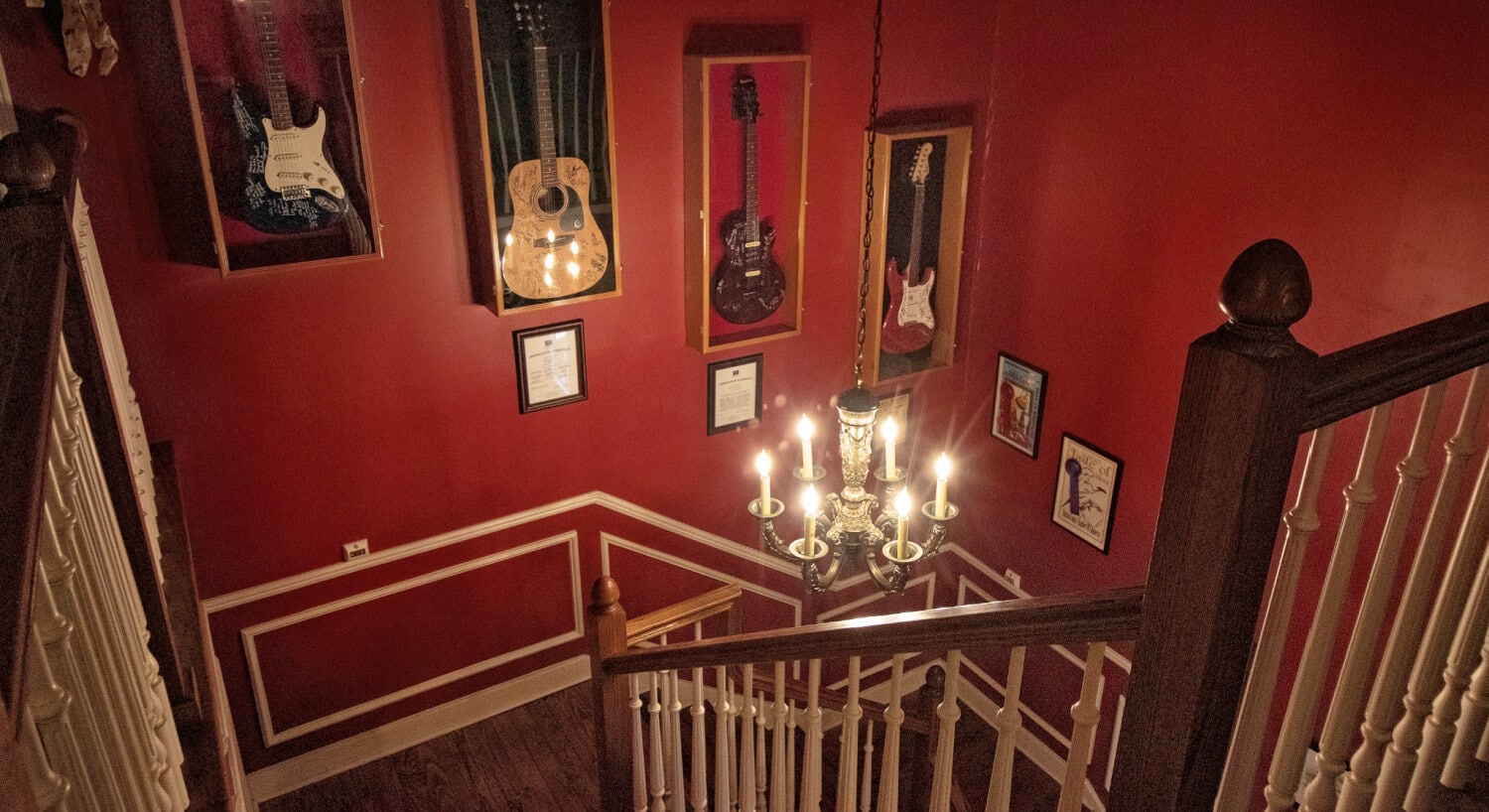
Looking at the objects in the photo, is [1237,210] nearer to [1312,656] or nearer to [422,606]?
[1312,656]

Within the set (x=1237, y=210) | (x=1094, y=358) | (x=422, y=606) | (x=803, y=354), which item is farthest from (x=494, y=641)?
(x=1237, y=210)

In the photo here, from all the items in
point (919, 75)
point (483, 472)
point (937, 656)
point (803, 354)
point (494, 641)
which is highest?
point (919, 75)

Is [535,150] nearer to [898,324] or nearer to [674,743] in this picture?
[898,324]

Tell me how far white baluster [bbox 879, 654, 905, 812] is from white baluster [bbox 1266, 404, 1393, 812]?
0.56 meters

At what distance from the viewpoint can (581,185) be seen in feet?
11.5

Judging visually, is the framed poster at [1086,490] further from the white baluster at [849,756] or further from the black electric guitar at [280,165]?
the black electric guitar at [280,165]

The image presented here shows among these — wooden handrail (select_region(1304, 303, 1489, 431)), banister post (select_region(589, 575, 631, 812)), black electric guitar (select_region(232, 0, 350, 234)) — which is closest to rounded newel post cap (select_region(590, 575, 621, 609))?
banister post (select_region(589, 575, 631, 812))

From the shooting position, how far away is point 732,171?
3.86 meters

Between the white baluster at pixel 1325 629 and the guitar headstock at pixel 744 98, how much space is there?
2.81m

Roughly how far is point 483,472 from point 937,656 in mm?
2349

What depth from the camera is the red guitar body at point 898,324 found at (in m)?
4.41

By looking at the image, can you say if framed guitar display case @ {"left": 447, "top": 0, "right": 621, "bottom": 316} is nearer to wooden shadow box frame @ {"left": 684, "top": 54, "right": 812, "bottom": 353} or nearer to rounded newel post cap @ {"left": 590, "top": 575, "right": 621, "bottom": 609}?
wooden shadow box frame @ {"left": 684, "top": 54, "right": 812, "bottom": 353}
